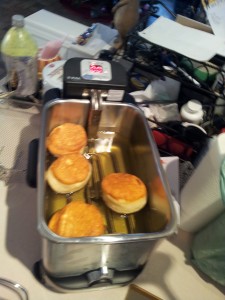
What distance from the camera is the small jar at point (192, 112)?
76cm

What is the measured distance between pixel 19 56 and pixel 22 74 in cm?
5

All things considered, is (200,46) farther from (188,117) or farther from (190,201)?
(190,201)

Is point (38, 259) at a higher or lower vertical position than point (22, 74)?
lower

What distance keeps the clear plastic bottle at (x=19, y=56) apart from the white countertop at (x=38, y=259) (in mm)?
269

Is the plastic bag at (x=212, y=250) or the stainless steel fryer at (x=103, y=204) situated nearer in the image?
the stainless steel fryer at (x=103, y=204)

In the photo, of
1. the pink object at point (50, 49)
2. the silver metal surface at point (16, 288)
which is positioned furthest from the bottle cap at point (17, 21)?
the silver metal surface at point (16, 288)

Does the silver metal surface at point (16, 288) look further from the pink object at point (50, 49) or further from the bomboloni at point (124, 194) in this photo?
the pink object at point (50, 49)

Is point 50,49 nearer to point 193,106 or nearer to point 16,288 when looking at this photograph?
point 193,106

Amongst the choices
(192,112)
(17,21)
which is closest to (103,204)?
(192,112)

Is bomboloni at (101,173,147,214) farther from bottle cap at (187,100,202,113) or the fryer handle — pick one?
bottle cap at (187,100,202,113)

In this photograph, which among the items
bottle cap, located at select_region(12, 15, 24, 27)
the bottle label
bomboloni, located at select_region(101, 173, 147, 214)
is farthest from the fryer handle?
bottle cap, located at select_region(12, 15, 24, 27)

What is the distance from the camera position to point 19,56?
0.75 meters

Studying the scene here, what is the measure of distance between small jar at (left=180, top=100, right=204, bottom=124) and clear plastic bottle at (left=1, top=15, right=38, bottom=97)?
0.43 meters

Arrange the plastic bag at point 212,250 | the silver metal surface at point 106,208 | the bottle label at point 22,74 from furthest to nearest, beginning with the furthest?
1. the bottle label at point 22,74
2. the plastic bag at point 212,250
3. the silver metal surface at point 106,208
